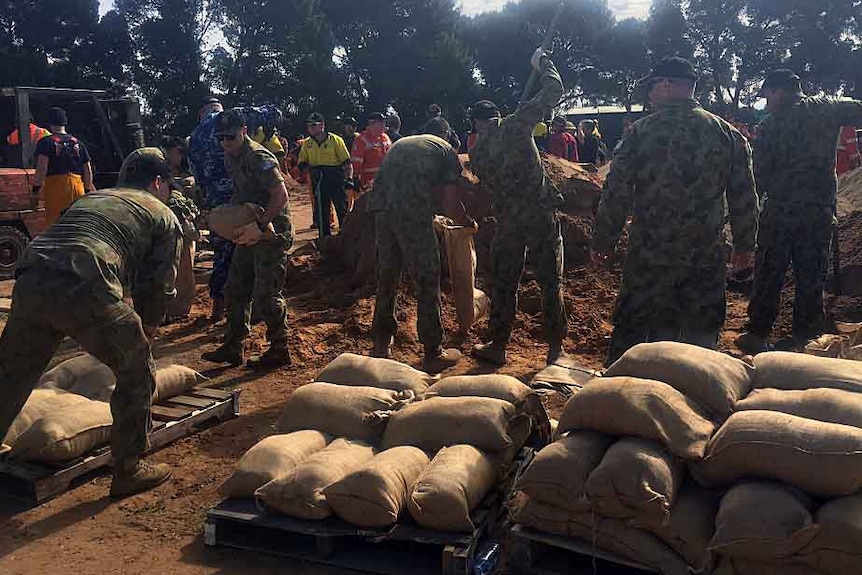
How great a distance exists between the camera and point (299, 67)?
30.5 meters

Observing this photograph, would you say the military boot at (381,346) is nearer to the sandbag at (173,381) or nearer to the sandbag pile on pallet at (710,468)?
the sandbag at (173,381)

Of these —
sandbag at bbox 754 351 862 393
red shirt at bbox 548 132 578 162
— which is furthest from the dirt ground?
red shirt at bbox 548 132 578 162

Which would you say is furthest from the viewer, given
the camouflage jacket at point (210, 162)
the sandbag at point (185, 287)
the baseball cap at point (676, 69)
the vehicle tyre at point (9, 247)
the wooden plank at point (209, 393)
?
the vehicle tyre at point (9, 247)

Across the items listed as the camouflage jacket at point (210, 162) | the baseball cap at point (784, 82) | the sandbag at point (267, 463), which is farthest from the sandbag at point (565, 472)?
the camouflage jacket at point (210, 162)

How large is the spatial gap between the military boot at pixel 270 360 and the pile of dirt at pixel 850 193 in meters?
7.85

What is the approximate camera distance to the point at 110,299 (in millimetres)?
3773

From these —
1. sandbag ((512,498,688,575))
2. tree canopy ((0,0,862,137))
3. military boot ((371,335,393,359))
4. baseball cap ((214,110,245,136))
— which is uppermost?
tree canopy ((0,0,862,137))

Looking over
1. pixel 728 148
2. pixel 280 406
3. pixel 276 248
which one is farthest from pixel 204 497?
pixel 728 148

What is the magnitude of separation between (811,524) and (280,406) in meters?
3.74

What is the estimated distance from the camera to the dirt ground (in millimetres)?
3539

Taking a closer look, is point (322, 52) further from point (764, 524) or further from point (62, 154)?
point (764, 524)

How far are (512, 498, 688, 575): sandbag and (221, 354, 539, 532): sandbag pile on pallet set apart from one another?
0.97 feet

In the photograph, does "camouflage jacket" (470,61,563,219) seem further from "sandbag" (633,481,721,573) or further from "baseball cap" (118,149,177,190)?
"sandbag" (633,481,721,573)

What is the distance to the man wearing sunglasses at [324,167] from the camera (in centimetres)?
1074
